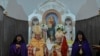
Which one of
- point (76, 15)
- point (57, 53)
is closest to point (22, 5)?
point (76, 15)

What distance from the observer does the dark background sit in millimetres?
9336

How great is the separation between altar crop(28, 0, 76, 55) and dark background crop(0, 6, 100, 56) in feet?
1.12

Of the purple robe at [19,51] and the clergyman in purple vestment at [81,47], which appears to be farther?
the purple robe at [19,51]

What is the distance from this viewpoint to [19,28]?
1066 centimetres

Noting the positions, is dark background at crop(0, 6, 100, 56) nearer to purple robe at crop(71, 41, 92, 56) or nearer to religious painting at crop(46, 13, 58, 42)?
purple robe at crop(71, 41, 92, 56)

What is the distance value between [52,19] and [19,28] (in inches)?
48.1

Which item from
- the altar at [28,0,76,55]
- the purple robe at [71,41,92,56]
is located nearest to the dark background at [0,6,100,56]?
the altar at [28,0,76,55]

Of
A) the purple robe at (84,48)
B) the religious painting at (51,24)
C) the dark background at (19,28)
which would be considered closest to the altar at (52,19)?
the religious painting at (51,24)

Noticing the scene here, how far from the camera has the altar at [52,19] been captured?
10328 millimetres

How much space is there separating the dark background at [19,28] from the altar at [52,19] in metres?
0.34

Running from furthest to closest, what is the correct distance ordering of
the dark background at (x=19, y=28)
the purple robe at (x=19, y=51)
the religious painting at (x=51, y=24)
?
the religious painting at (x=51, y=24) → the dark background at (x=19, y=28) → the purple robe at (x=19, y=51)

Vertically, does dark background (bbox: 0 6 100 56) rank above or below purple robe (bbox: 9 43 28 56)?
above

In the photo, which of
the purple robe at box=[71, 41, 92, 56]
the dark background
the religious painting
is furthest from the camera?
the religious painting

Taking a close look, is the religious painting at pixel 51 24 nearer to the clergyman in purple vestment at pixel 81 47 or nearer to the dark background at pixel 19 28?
the dark background at pixel 19 28
